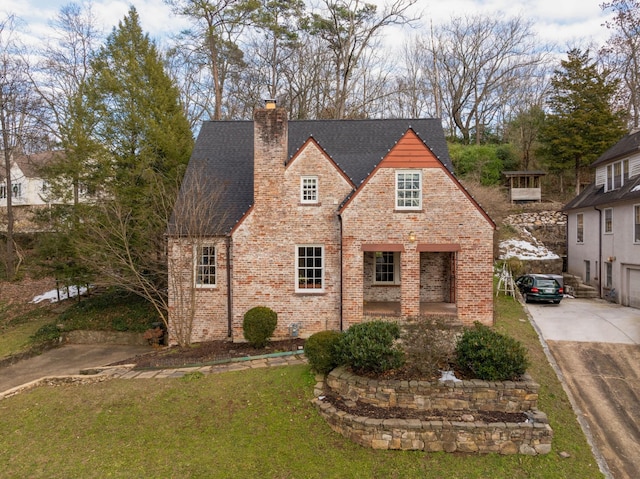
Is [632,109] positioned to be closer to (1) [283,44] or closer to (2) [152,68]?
(1) [283,44]

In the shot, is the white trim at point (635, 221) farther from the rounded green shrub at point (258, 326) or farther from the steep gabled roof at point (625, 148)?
the rounded green shrub at point (258, 326)

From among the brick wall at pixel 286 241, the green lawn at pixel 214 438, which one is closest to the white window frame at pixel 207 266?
the brick wall at pixel 286 241

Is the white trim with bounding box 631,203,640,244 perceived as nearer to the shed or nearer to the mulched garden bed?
the shed

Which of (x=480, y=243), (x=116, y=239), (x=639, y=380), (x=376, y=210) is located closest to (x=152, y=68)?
(x=116, y=239)

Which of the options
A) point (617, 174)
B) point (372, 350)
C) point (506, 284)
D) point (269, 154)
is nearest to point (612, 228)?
point (617, 174)

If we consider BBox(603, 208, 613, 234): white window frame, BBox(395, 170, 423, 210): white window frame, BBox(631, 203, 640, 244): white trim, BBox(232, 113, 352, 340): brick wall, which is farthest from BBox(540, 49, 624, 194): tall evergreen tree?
BBox(232, 113, 352, 340): brick wall

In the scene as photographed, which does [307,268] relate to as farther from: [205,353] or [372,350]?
[372,350]
